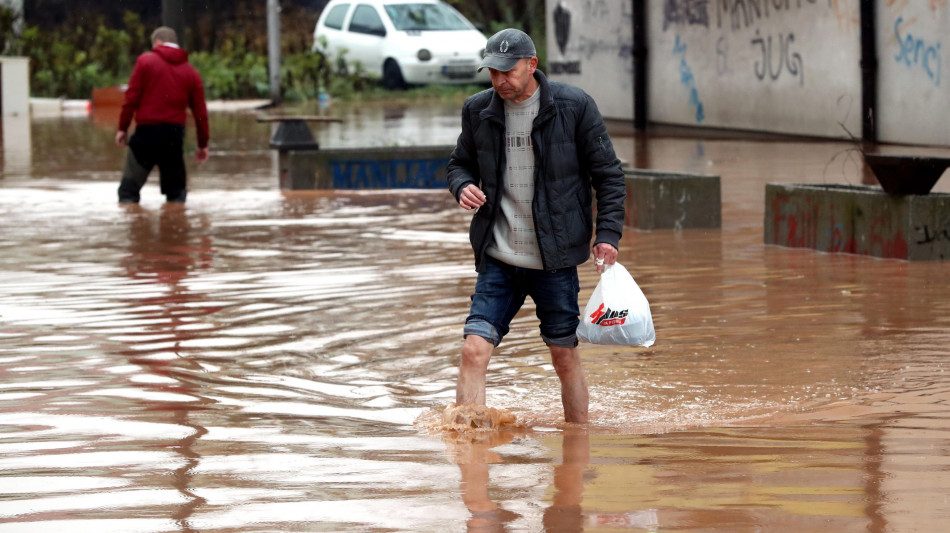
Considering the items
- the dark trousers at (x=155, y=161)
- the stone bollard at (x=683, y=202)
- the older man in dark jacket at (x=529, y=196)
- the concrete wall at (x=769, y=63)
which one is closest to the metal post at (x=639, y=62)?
the concrete wall at (x=769, y=63)

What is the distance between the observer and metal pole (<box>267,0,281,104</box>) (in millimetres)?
29922

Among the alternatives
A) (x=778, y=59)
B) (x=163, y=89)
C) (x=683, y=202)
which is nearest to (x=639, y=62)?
(x=778, y=59)

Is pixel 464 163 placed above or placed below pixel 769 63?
below

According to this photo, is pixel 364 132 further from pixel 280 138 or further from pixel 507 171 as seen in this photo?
pixel 507 171

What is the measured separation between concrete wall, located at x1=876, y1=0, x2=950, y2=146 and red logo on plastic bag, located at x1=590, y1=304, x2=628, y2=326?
12541mm

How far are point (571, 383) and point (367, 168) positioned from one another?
10010mm

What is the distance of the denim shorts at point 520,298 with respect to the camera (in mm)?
5367

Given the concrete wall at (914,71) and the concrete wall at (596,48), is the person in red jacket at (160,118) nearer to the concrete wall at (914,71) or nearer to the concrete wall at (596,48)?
the concrete wall at (914,71)

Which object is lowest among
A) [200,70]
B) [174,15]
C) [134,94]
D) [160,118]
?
[160,118]

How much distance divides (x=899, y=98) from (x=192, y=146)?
9.44 meters

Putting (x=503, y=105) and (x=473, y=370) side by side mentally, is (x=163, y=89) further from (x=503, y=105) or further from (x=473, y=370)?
(x=473, y=370)

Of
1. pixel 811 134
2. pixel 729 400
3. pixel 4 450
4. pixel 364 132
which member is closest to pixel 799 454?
pixel 729 400

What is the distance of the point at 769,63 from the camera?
68.6 feet

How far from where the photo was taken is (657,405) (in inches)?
234
